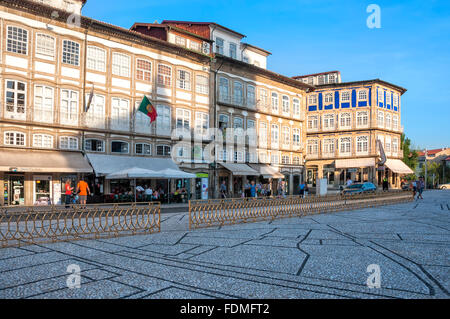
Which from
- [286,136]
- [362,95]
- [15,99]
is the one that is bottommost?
[286,136]

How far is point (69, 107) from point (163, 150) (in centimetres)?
717

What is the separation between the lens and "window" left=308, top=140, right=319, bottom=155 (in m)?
50.5

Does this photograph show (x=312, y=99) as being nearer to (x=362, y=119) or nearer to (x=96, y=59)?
(x=362, y=119)

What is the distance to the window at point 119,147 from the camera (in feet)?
77.0

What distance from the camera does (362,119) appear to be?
47.1m

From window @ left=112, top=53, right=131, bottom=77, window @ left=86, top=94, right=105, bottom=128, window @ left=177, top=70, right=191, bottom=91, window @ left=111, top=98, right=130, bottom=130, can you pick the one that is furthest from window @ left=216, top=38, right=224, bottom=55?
window @ left=86, top=94, right=105, bottom=128

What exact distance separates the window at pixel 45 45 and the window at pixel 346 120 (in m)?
38.1

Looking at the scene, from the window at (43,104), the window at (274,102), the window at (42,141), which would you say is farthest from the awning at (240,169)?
the window at (43,104)

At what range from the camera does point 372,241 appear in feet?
29.2

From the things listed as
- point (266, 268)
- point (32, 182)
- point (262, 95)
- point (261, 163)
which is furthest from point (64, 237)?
point (262, 95)

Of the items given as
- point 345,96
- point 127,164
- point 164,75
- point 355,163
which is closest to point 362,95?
point 345,96

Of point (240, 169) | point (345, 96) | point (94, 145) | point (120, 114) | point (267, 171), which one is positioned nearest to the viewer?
point (94, 145)

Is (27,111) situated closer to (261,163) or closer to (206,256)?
(206,256)

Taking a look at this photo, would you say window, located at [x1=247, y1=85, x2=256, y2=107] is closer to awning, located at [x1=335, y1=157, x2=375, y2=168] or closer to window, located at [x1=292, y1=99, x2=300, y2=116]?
window, located at [x1=292, y1=99, x2=300, y2=116]
